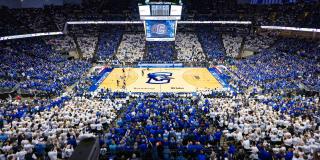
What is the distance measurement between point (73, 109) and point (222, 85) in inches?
876

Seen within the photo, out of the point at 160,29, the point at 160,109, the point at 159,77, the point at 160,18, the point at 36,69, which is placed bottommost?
the point at 159,77

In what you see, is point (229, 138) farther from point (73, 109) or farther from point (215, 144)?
point (73, 109)

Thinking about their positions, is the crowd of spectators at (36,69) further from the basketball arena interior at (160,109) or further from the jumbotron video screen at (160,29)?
the jumbotron video screen at (160,29)

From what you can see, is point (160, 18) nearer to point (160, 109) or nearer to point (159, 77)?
point (159, 77)

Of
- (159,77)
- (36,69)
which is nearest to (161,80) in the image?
(159,77)

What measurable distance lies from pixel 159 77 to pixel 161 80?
1.84 meters

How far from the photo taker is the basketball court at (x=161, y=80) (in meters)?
35.5

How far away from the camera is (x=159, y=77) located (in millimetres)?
40938

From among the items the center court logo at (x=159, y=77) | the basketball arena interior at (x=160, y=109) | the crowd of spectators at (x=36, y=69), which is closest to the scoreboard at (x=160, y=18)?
the basketball arena interior at (x=160, y=109)

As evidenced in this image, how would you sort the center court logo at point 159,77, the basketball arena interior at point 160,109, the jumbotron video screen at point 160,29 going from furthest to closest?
1. the jumbotron video screen at point 160,29
2. the center court logo at point 159,77
3. the basketball arena interior at point 160,109

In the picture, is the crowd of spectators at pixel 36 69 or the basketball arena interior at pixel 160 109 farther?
the crowd of spectators at pixel 36 69

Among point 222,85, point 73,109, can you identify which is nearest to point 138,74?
point 222,85

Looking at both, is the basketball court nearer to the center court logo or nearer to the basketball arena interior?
the center court logo

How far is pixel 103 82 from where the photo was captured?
127ft
